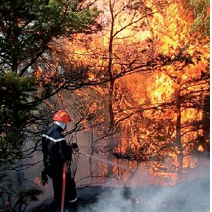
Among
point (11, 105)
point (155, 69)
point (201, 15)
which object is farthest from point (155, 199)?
point (201, 15)

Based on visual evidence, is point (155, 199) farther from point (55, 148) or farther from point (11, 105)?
point (11, 105)

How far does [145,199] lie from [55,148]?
3.08m

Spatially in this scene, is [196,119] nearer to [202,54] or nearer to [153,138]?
[153,138]

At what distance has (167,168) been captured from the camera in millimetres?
14633

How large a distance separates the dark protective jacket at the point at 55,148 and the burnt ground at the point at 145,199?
1.35 m

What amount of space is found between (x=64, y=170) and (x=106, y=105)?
10.0 meters

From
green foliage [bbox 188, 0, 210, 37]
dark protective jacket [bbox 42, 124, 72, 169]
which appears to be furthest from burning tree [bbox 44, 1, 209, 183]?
dark protective jacket [bbox 42, 124, 72, 169]

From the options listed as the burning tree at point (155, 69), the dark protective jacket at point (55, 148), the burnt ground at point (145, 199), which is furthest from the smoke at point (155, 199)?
the burning tree at point (155, 69)

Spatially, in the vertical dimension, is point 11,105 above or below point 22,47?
below

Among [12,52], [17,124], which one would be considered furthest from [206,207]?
[12,52]

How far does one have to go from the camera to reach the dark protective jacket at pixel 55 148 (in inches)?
203

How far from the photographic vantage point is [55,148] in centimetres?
530

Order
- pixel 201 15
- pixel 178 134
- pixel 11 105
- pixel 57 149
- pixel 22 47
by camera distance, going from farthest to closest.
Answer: pixel 178 134
pixel 201 15
pixel 22 47
pixel 57 149
pixel 11 105

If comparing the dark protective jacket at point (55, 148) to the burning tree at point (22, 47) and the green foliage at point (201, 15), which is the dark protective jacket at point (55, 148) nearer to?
the burning tree at point (22, 47)
